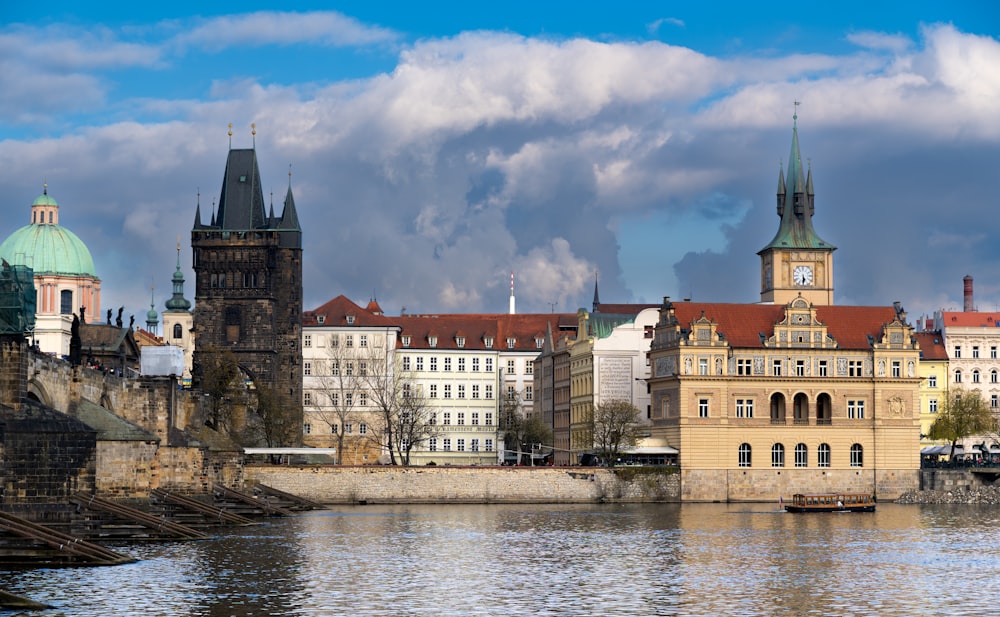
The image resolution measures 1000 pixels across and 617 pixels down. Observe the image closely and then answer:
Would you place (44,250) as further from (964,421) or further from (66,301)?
(964,421)

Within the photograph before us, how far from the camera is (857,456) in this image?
428 ft

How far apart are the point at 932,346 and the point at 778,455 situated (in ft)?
119

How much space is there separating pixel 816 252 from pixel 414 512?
210 feet

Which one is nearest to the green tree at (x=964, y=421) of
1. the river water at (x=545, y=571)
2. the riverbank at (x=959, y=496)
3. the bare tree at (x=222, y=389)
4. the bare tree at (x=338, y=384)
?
the riverbank at (x=959, y=496)

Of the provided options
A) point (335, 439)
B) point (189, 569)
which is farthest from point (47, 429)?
point (335, 439)

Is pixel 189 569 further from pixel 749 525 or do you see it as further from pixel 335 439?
pixel 335 439

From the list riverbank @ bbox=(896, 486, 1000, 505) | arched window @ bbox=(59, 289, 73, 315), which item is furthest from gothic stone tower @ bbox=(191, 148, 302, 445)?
riverbank @ bbox=(896, 486, 1000, 505)

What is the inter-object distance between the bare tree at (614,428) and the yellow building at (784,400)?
6.97 feet

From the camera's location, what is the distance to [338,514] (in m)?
104

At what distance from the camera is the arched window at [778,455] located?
129750 millimetres

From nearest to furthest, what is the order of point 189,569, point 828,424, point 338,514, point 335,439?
1. point 189,569
2. point 338,514
3. point 828,424
4. point 335,439

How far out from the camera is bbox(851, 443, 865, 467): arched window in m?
130

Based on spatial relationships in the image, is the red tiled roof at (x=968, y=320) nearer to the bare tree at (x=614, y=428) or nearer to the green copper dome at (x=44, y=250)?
the bare tree at (x=614, y=428)

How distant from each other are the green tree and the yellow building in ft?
39.9
